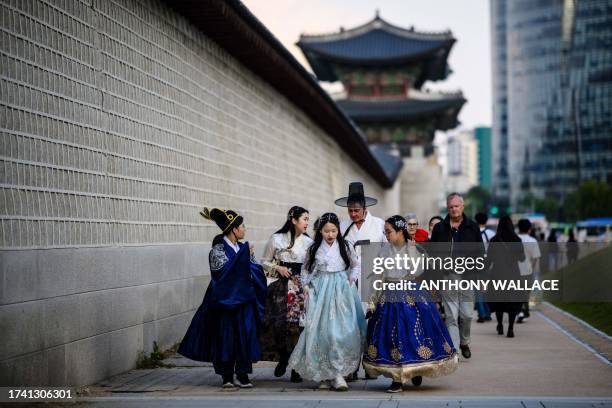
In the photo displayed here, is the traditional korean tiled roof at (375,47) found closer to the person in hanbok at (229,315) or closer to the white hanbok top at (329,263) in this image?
the white hanbok top at (329,263)

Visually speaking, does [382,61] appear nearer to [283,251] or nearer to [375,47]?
[375,47]

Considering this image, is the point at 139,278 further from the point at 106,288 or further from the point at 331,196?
the point at 331,196

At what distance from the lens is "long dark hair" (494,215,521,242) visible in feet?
51.9

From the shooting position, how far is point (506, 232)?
15.9 metres

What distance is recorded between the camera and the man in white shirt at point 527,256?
17.4m

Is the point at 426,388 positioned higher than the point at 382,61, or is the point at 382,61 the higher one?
the point at 382,61

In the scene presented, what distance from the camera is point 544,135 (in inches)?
5448

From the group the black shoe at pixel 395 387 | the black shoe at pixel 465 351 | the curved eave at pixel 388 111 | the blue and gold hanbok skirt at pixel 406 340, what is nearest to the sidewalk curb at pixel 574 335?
the black shoe at pixel 465 351

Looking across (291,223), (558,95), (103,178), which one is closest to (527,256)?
(291,223)

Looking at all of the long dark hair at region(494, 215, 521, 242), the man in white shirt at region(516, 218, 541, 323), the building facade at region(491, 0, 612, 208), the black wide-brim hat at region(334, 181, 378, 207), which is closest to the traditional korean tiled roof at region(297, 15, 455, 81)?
the man in white shirt at region(516, 218, 541, 323)

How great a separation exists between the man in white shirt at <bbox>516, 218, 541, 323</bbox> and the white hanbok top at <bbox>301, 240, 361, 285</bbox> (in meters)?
7.56

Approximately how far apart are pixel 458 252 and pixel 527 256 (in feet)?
16.9

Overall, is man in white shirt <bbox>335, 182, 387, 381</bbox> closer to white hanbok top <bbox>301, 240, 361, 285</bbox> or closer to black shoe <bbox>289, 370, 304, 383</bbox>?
white hanbok top <bbox>301, 240, 361, 285</bbox>

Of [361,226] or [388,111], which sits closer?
[361,226]
